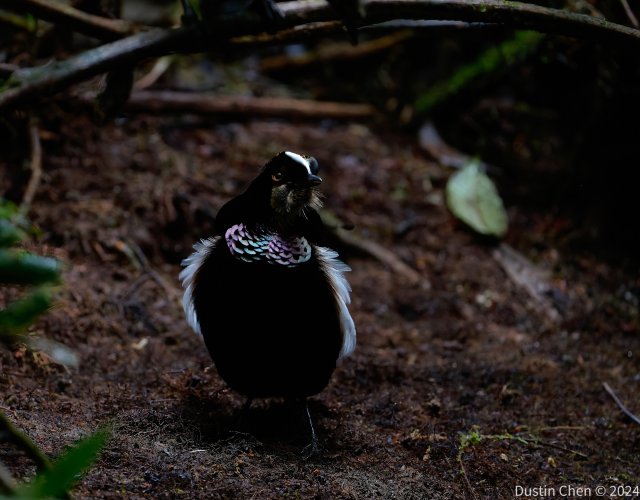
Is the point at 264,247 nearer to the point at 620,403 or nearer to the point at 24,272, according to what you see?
the point at 24,272

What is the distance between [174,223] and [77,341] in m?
1.23

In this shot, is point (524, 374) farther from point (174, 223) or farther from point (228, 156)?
point (228, 156)

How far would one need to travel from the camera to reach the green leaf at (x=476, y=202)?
534 centimetres

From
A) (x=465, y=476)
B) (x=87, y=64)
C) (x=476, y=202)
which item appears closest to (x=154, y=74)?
(x=476, y=202)

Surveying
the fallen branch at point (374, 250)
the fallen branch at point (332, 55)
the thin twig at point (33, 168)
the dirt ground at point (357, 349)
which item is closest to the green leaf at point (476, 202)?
the dirt ground at point (357, 349)

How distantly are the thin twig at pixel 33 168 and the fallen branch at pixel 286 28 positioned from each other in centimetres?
182

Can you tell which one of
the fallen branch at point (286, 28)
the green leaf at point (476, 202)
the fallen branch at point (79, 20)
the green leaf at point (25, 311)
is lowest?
the green leaf at point (476, 202)

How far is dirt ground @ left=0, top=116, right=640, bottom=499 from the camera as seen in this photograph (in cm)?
283

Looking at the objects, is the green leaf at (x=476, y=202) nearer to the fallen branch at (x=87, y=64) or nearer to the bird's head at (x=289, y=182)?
the bird's head at (x=289, y=182)

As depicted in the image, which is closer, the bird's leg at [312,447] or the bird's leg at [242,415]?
the bird's leg at [312,447]

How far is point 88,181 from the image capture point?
4824 mm

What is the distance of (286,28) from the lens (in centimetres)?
279

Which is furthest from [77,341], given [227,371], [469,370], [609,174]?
[609,174]

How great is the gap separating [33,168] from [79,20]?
117 centimetres
